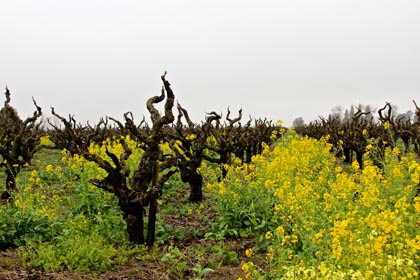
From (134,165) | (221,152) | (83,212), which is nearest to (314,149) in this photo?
(221,152)

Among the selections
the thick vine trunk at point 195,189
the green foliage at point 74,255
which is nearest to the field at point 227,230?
the green foliage at point 74,255

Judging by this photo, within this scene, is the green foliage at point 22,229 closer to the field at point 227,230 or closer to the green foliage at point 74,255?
the field at point 227,230

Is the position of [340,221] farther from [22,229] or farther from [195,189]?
[195,189]

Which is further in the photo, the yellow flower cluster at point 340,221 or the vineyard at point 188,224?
the vineyard at point 188,224

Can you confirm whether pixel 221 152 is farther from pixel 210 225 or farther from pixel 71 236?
pixel 71 236

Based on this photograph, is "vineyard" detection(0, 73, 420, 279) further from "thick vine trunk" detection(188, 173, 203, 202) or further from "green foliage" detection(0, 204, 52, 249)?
"thick vine trunk" detection(188, 173, 203, 202)

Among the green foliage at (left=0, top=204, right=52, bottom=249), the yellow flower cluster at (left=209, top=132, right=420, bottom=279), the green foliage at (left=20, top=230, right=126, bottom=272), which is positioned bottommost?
the green foliage at (left=20, top=230, right=126, bottom=272)

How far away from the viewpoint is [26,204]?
28.0ft

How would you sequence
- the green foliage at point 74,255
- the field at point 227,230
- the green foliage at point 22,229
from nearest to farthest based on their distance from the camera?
the field at point 227,230, the green foliage at point 74,255, the green foliage at point 22,229

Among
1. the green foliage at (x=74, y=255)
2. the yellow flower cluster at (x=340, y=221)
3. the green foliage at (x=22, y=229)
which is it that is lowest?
the green foliage at (x=74, y=255)

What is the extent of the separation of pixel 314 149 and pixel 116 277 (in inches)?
361

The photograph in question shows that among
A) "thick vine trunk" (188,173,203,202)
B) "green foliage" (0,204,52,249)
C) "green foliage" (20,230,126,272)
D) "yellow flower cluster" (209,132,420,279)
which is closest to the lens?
"yellow flower cluster" (209,132,420,279)

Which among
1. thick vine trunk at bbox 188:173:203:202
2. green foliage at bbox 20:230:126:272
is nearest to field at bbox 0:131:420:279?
green foliage at bbox 20:230:126:272

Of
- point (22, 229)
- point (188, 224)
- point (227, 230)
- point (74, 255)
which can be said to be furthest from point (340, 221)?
point (22, 229)
